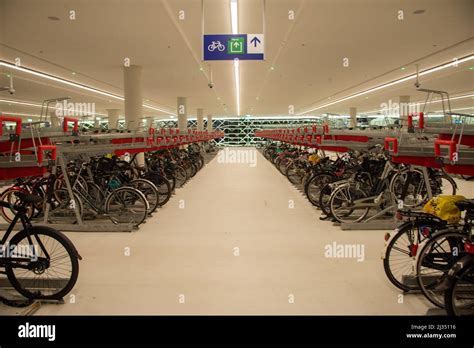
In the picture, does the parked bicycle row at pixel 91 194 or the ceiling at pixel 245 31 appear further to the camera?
the ceiling at pixel 245 31

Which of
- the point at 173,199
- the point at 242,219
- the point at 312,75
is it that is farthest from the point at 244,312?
the point at 312,75

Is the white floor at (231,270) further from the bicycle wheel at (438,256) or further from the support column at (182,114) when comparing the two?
the support column at (182,114)

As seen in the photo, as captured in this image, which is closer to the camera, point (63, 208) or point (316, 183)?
point (63, 208)

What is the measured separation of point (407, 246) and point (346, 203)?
239 centimetres

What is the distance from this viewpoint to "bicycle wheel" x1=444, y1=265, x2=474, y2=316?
2.54 m

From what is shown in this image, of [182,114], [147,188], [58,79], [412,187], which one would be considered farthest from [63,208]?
[182,114]

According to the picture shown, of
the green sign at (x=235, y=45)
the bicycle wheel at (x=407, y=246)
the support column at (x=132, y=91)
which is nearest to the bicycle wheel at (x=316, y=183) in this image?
the green sign at (x=235, y=45)

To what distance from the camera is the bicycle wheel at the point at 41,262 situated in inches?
117

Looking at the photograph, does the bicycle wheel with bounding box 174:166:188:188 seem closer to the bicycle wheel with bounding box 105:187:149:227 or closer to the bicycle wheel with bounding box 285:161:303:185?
the bicycle wheel with bounding box 285:161:303:185

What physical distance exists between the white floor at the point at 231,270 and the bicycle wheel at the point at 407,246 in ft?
0.39

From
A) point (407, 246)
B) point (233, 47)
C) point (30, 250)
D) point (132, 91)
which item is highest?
point (132, 91)

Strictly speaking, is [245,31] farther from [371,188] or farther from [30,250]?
[30,250]

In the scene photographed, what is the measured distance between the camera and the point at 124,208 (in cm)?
575

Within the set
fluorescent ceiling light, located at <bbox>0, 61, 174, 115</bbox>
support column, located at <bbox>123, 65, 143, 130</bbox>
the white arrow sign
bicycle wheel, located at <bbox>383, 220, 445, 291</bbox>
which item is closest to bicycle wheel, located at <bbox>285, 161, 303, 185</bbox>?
the white arrow sign
